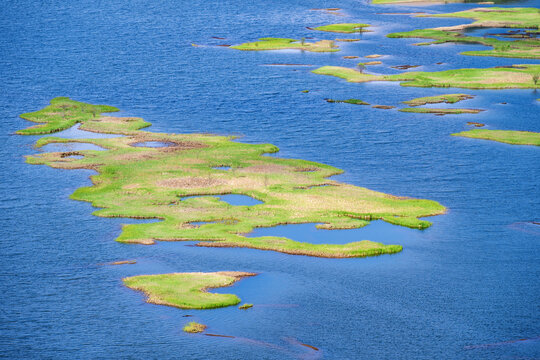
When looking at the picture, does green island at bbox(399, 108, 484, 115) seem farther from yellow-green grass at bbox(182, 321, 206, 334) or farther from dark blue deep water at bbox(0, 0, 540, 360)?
yellow-green grass at bbox(182, 321, 206, 334)

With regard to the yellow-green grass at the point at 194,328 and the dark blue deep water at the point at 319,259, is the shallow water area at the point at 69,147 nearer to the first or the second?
the dark blue deep water at the point at 319,259

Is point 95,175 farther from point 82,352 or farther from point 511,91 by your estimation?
point 511,91

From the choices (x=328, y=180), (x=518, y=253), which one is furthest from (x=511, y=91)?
(x=518, y=253)

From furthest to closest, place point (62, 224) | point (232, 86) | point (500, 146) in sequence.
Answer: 1. point (232, 86)
2. point (500, 146)
3. point (62, 224)

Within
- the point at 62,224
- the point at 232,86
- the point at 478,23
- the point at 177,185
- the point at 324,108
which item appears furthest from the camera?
the point at 478,23

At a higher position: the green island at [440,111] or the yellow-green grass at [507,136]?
the green island at [440,111]

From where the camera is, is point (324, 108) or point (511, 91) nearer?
point (324, 108)

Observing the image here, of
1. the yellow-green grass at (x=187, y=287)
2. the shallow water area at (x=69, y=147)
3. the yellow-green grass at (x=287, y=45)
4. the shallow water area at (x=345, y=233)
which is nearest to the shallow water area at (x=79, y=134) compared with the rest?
the shallow water area at (x=69, y=147)

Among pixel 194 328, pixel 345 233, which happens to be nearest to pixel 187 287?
pixel 194 328
